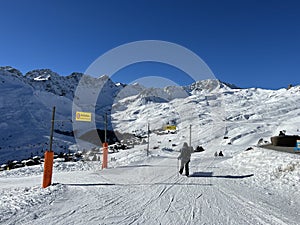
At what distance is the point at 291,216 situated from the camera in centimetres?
540

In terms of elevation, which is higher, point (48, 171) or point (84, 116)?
point (84, 116)

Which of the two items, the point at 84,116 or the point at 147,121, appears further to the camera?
the point at 147,121

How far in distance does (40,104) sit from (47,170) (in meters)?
153

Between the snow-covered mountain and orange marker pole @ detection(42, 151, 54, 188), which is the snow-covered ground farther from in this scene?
the snow-covered mountain

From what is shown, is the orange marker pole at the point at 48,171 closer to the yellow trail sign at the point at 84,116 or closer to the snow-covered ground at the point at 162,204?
the snow-covered ground at the point at 162,204

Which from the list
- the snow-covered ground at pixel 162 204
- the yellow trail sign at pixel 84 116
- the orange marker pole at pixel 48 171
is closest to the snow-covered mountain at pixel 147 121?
the yellow trail sign at pixel 84 116

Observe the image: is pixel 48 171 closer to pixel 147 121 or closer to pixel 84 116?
pixel 84 116

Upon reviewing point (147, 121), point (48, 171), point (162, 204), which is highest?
point (147, 121)

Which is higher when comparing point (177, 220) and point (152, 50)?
point (152, 50)

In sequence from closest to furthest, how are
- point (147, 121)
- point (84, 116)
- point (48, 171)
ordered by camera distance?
point (48, 171) → point (84, 116) → point (147, 121)

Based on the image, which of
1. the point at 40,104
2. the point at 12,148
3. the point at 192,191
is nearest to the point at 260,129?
the point at 192,191

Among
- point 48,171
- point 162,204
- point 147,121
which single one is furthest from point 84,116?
point 147,121

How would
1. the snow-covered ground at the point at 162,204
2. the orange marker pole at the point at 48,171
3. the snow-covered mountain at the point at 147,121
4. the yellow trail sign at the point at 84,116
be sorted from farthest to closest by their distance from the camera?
the snow-covered mountain at the point at 147,121, the yellow trail sign at the point at 84,116, the orange marker pole at the point at 48,171, the snow-covered ground at the point at 162,204

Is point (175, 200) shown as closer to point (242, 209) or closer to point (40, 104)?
point (242, 209)
